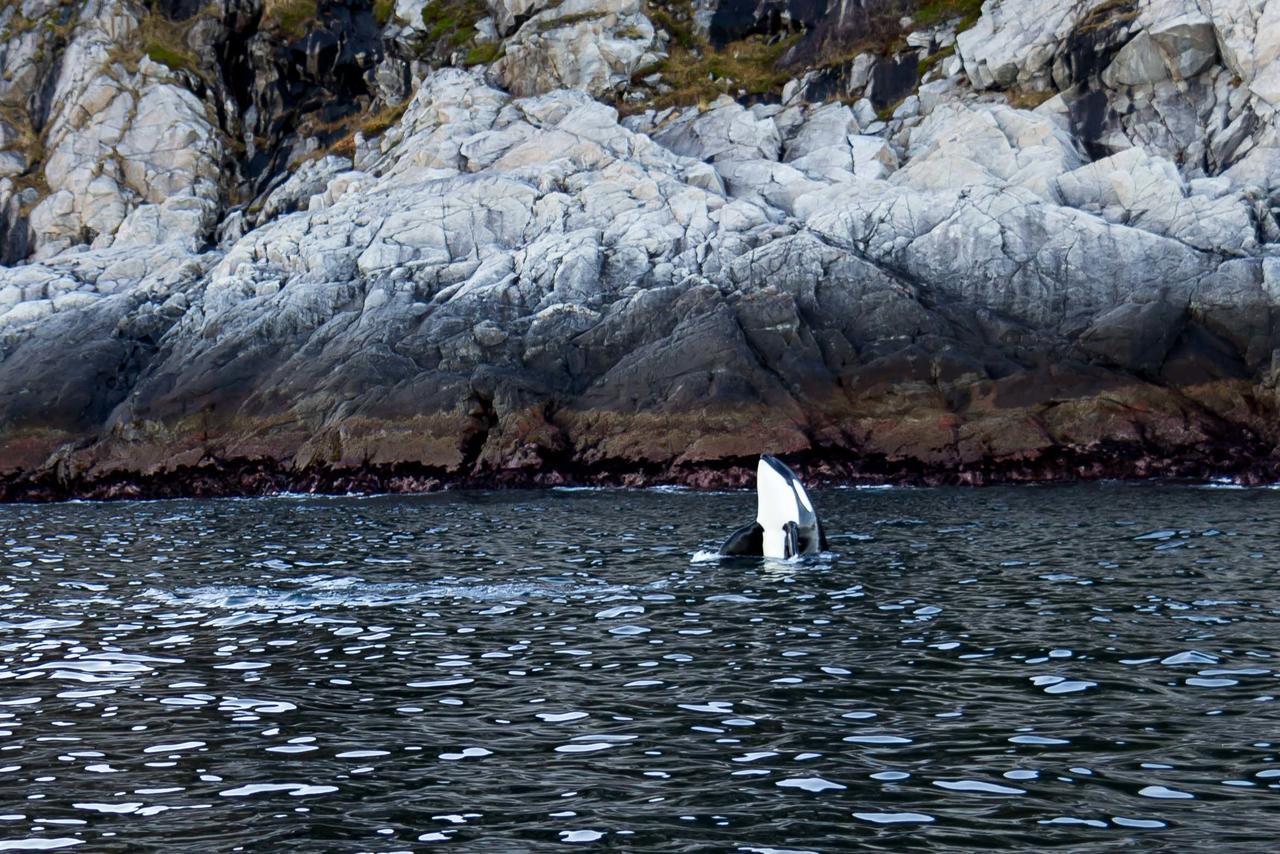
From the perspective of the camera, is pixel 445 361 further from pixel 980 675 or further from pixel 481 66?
pixel 980 675

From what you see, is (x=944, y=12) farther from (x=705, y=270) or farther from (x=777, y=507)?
(x=777, y=507)

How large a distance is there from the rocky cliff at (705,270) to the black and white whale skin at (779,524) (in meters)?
16.8

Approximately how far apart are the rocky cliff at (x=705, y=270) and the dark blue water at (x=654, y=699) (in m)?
16.6

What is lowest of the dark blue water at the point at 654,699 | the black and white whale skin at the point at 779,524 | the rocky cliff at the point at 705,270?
the dark blue water at the point at 654,699

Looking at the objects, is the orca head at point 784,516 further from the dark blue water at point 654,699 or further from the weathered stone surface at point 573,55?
the weathered stone surface at point 573,55

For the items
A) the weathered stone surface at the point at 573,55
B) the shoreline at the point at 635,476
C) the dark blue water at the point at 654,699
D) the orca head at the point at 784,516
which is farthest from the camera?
the weathered stone surface at the point at 573,55

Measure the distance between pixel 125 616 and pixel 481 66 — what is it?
173ft

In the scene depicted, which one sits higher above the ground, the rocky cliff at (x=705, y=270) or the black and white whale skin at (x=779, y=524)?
the rocky cliff at (x=705, y=270)

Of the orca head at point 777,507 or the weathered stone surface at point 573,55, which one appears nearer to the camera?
the orca head at point 777,507

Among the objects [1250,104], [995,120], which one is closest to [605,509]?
[995,120]

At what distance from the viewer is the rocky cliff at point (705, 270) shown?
40.2 m

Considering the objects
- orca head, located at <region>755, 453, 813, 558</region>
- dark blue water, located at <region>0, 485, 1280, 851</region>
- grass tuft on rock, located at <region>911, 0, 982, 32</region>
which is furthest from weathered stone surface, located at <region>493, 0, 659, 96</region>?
orca head, located at <region>755, 453, 813, 558</region>

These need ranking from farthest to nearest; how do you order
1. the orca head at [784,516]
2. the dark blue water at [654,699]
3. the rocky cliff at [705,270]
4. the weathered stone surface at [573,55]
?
the weathered stone surface at [573,55] → the rocky cliff at [705,270] → the orca head at [784,516] → the dark blue water at [654,699]

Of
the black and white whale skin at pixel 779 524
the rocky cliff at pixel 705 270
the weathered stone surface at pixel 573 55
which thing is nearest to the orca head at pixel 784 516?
the black and white whale skin at pixel 779 524
